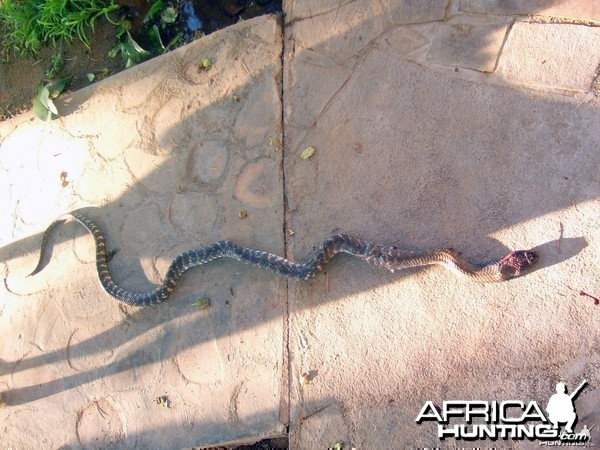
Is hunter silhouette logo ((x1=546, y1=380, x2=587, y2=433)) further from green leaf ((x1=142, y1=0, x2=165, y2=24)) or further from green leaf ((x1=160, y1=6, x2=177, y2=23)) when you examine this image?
green leaf ((x1=142, y1=0, x2=165, y2=24))

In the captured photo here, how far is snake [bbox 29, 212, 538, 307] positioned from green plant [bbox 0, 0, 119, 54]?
292 cm

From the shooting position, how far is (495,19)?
5.18 m

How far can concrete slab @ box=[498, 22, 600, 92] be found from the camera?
15.9 ft

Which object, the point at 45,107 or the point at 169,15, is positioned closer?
the point at 45,107

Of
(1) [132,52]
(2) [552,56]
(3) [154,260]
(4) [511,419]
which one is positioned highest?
(1) [132,52]

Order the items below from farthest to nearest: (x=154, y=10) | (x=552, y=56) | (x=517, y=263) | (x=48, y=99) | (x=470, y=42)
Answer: (x=154, y=10), (x=48, y=99), (x=470, y=42), (x=552, y=56), (x=517, y=263)

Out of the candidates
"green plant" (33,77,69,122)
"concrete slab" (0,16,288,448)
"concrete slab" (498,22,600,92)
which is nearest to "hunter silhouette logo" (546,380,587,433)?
"concrete slab" (0,16,288,448)

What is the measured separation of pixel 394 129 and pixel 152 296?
10.4ft

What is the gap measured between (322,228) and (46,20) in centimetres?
524

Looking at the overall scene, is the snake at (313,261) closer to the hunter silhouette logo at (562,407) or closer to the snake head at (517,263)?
the snake head at (517,263)

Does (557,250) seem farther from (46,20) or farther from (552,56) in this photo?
(46,20)

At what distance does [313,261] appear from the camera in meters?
5.01

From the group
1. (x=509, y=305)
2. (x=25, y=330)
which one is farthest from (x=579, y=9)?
(x=25, y=330)

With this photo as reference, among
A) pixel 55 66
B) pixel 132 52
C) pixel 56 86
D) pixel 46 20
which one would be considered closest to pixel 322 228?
pixel 132 52
